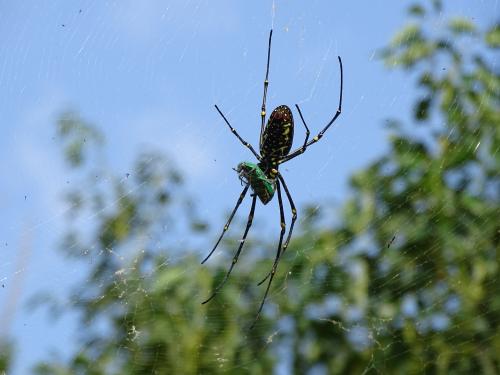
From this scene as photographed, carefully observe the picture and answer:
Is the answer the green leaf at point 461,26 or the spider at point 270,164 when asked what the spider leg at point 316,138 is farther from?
the green leaf at point 461,26

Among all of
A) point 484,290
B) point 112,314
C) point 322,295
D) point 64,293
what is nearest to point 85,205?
point 64,293

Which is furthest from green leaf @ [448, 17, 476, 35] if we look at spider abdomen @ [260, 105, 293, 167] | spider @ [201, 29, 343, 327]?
spider abdomen @ [260, 105, 293, 167]

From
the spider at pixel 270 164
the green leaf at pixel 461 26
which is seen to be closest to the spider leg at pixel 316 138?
the spider at pixel 270 164

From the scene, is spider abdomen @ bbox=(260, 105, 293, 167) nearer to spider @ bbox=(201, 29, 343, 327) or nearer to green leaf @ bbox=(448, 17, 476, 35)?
spider @ bbox=(201, 29, 343, 327)

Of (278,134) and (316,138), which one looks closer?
(278,134)

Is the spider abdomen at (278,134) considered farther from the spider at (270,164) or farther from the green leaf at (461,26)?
the green leaf at (461,26)

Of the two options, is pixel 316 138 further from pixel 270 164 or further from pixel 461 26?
pixel 461 26

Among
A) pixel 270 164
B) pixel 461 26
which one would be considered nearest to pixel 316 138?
pixel 270 164

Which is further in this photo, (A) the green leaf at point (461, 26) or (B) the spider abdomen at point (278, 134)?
(A) the green leaf at point (461, 26)
